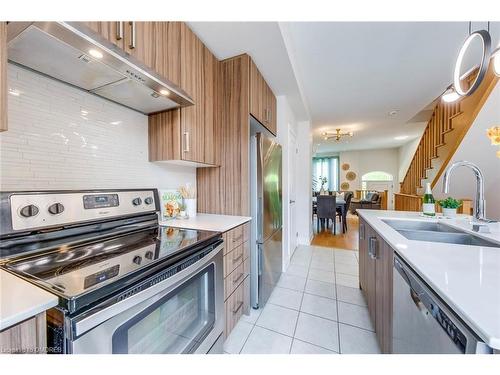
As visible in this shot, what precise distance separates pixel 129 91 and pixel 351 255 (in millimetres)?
3497

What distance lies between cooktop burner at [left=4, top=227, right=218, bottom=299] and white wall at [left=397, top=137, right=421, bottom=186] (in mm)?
7937

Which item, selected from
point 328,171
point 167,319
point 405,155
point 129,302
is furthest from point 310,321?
point 328,171

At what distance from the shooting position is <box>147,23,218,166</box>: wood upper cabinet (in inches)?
52.8

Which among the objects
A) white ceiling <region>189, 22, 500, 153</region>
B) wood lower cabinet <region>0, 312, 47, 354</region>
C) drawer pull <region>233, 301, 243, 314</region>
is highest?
white ceiling <region>189, 22, 500, 153</region>

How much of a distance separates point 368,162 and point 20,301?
974cm

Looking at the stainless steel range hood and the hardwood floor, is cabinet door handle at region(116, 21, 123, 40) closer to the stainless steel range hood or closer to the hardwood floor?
the stainless steel range hood

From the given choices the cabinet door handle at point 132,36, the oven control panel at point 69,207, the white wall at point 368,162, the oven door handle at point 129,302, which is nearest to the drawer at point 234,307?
the oven door handle at point 129,302

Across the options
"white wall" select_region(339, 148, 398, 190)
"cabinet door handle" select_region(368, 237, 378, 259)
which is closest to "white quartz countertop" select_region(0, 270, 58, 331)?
"cabinet door handle" select_region(368, 237, 378, 259)

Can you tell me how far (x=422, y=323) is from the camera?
717mm

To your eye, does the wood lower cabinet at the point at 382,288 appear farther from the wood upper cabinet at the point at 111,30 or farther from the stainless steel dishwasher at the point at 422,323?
the wood upper cabinet at the point at 111,30

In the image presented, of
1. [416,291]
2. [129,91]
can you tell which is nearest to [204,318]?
[416,291]

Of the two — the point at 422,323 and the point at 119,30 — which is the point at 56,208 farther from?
the point at 422,323
